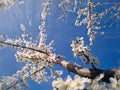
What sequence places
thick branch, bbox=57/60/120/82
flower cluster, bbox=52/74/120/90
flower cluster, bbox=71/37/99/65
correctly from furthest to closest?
flower cluster, bbox=71/37/99/65 → thick branch, bbox=57/60/120/82 → flower cluster, bbox=52/74/120/90

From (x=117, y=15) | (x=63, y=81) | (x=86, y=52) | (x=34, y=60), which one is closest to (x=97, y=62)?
(x=86, y=52)

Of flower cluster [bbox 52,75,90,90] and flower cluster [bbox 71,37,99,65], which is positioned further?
flower cluster [bbox 71,37,99,65]

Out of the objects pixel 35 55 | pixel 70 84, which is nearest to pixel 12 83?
pixel 35 55

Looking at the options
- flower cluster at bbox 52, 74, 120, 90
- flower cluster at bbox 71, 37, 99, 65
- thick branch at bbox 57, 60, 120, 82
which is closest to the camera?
flower cluster at bbox 52, 74, 120, 90

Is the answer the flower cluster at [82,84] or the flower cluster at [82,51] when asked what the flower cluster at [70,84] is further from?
the flower cluster at [82,51]

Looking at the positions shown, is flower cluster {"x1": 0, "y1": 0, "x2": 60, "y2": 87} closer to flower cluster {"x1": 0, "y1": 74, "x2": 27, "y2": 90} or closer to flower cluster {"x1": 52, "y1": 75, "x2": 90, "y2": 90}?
flower cluster {"x1": 0, "y1": 74, "x2": 27, "y2": 90}

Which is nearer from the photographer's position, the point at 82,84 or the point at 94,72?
the point at 82,84

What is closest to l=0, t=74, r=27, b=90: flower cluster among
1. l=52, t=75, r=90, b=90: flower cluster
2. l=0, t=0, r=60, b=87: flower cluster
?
l=0, t=0, r=60, b=87: flower cluster

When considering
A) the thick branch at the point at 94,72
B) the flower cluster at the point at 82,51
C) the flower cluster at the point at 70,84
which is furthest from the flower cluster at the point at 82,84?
the flower cluster at the point at 82,51

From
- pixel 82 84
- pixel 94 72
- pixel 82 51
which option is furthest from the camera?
pixel 82 51

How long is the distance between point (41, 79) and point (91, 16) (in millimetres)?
4132

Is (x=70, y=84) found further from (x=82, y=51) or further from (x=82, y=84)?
(x=82, y=51)

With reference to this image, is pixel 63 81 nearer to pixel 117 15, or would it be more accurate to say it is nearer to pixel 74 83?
pixel 74 83

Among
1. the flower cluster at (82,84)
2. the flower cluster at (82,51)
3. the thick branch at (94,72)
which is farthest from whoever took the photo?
the flower cluster at (82,51)
